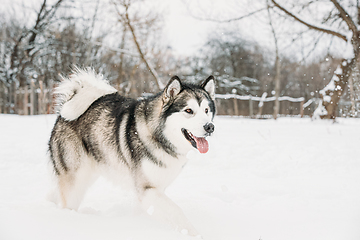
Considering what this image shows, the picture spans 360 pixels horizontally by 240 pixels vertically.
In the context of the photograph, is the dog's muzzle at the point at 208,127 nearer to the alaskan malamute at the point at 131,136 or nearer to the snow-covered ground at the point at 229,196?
the alaskan malamute at the point at 131,136

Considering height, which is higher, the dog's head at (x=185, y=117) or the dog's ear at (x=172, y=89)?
the dog's ear at (x=172, y=89)

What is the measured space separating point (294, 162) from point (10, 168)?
455cm

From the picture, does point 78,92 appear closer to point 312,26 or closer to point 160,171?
point 160,171

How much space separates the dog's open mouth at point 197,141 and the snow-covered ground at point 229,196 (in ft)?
2.36

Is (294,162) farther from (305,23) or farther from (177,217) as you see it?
(305,23)

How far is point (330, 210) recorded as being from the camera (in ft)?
9.73

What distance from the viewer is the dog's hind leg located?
281cm

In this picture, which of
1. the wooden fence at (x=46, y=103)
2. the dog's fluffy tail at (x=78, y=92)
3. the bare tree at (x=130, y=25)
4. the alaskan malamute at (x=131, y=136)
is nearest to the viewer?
the alaskan malamute at (x=131, y=136)

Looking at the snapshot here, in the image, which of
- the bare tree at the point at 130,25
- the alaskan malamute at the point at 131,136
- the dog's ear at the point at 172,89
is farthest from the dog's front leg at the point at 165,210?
the bare tree at the point at 130,25

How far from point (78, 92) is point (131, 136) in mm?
935

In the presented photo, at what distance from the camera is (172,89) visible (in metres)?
2.48

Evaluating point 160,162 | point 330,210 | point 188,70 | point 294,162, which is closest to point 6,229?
point 160,162

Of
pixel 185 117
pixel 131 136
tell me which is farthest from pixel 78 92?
pixel 185 117

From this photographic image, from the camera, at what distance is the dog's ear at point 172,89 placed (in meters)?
2.43
